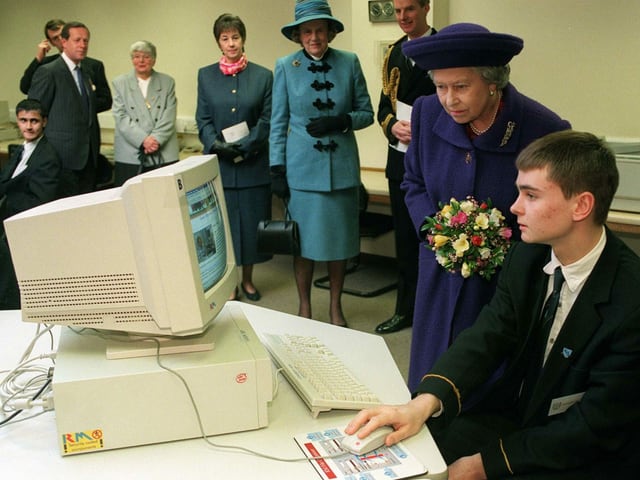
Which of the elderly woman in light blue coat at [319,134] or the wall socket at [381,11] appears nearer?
the elderly woman in light blue coat at [319,134]

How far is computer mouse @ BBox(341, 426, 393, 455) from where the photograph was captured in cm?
151

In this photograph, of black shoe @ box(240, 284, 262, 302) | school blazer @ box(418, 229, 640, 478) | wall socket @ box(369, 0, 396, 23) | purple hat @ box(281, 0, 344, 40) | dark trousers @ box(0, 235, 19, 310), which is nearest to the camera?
school blazer @ box(418, 229, 640, 478)

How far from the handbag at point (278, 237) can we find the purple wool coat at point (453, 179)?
1.34 meters

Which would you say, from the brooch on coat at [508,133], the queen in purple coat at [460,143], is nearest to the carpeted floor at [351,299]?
the queen in purple coat at [460,143]

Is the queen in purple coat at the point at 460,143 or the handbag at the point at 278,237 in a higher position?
the queen in purple coat at the point at 460,143

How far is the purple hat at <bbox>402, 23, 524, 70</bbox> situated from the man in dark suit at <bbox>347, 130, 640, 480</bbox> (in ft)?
1.49

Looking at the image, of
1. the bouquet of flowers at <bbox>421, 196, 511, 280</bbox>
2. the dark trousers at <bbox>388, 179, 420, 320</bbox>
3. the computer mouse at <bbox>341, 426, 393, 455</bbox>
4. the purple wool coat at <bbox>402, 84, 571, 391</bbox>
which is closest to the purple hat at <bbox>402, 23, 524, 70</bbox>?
the purple wool coat at <bbox>402, 84, 571, 391</bbox>

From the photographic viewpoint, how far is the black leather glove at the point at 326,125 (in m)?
3.75

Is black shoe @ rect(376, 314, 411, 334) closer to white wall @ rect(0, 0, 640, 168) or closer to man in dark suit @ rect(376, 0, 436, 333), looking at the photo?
man in dark suit @ rect(376, 0, 436, 333)

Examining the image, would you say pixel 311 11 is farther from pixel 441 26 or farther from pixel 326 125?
pixel 441 26

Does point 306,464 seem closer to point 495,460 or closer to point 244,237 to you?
point 495,460

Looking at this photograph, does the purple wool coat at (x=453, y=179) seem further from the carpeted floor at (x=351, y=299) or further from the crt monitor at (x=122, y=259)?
the carpeted floor at (x=351, y=299)

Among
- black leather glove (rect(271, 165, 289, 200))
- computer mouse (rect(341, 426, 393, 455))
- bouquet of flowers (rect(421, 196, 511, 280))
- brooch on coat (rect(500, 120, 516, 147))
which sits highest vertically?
brooch on coat (rect(500, 120, 516, 147))

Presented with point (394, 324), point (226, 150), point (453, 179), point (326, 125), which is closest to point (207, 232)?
point (453, 179)
